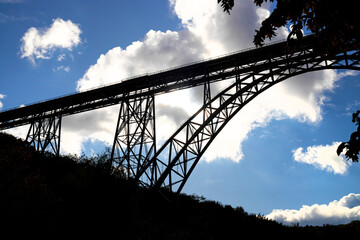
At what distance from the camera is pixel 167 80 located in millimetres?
17219

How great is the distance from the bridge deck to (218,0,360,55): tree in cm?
1136

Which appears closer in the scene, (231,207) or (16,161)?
(16,161)

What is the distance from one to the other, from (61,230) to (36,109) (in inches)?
687

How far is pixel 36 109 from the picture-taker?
2259 centimetres

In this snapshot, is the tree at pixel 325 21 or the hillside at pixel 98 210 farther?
the hillside at pixel 98 210

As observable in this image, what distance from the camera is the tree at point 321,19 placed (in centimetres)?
362

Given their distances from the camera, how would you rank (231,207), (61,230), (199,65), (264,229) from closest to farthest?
(61,230)
(264,229)
(231,207)
(199,65)

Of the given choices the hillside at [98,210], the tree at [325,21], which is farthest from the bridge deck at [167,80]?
the tree at [325,21]

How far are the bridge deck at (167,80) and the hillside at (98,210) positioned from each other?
5938 millimetres

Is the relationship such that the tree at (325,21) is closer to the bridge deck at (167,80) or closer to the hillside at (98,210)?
the hillside at (98,210)

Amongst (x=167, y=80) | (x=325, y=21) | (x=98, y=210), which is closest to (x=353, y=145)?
(x=325, y=21)

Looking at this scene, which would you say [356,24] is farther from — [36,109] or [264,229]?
[36,109]

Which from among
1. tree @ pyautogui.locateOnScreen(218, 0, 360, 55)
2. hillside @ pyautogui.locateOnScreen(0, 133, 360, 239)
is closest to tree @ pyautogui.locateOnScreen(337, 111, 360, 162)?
tree @ pyautogui.locateOnScreen(218, 0, 360, 55)

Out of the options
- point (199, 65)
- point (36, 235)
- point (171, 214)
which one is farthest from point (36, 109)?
point (36, 235)
